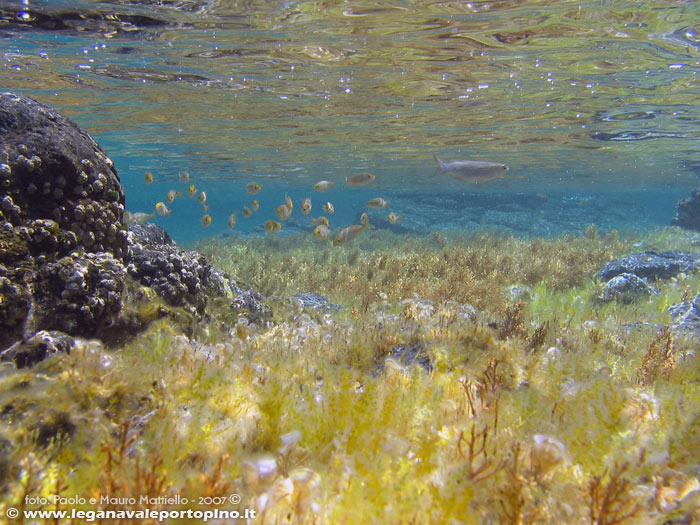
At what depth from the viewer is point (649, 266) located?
38.4 feet

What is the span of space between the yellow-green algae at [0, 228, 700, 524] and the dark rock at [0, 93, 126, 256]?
4.73 feet

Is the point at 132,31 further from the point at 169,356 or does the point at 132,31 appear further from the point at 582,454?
the point at 582,454

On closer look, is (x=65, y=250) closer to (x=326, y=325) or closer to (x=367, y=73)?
(x=326, y=325)

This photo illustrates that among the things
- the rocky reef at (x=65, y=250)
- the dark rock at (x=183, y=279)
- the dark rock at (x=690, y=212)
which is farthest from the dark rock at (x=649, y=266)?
the dark rock at (x=690, y=212)

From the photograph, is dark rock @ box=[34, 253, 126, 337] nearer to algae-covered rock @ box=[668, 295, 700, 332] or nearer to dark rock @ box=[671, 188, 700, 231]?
algae-covered rock @ box=[668, 295, 700, 332]

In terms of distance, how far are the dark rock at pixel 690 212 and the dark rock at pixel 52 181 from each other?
102 feet

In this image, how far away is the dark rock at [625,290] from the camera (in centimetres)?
938

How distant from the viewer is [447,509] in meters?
1.99

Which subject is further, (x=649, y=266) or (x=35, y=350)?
(x=649, y=266)

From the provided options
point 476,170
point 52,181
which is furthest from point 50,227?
point 476,170

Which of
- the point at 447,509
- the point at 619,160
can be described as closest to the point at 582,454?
the point at 447,509

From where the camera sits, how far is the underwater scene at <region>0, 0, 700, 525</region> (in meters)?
2.11

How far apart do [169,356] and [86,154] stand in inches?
116

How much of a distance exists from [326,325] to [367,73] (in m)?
11.2
